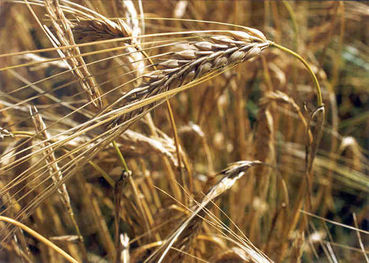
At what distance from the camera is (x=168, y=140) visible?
91 cm

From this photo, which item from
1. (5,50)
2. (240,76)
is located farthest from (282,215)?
(5,50)

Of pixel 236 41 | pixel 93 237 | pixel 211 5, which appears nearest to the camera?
pixel 236 41

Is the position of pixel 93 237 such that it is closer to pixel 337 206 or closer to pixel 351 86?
pixel 337 206

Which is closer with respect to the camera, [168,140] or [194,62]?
[194,62]

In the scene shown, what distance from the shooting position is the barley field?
1.94 ft

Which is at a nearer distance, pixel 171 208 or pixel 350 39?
pixel 171 208

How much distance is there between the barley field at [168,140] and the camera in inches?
23.2

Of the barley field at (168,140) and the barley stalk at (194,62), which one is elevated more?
the barley stalk at (194,62)

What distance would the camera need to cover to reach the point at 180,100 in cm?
160

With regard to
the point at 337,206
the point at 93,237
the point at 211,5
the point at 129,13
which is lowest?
the point at 337,206

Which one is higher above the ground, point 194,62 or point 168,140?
point 194,62

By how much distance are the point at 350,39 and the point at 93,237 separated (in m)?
1.46

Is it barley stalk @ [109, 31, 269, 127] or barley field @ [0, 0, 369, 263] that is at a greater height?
barley stalk @ [109, 31, 269, 127]

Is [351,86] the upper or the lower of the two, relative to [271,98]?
lower
